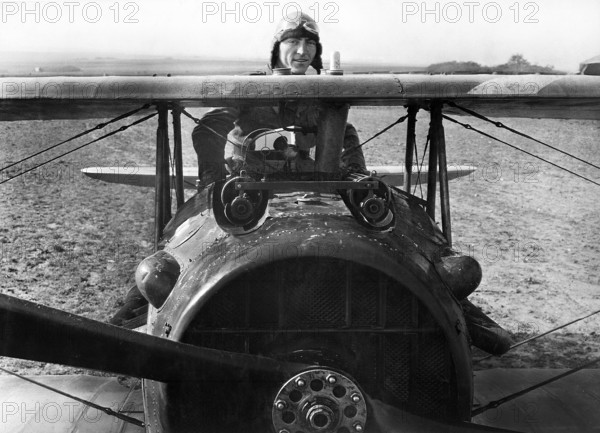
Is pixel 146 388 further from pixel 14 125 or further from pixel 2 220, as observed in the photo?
pixel 14 125

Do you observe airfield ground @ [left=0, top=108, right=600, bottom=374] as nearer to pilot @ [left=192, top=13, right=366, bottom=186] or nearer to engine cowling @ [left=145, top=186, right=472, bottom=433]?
pilot @ [left=192, top=13, right=366, bottom=186]

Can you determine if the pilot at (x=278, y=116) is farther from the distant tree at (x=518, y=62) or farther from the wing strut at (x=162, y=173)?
the distant tree at (x=518, y=62)

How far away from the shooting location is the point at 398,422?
2383 millimetres

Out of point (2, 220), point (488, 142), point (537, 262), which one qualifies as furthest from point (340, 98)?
point (488, 142)

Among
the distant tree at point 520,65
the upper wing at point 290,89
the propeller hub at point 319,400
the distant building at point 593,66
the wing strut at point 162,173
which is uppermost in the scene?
the distant tree at point 520,65

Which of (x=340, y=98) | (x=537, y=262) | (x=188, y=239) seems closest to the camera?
(x=188, y=239)

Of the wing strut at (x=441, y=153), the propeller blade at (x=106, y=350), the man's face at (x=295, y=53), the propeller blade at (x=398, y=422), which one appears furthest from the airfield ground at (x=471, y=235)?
the propeller blade at (x=106, y=350)

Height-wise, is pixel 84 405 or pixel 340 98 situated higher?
pixel 340 98

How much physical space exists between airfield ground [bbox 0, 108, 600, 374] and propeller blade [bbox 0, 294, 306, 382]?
10.3 ft

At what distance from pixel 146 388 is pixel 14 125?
47.4 feet

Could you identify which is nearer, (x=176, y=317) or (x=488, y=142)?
(x=176, y=317)

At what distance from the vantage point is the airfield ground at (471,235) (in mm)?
6383

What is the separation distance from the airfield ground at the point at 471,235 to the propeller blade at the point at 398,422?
9.20 feet

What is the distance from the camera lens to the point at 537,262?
26.5 feet
